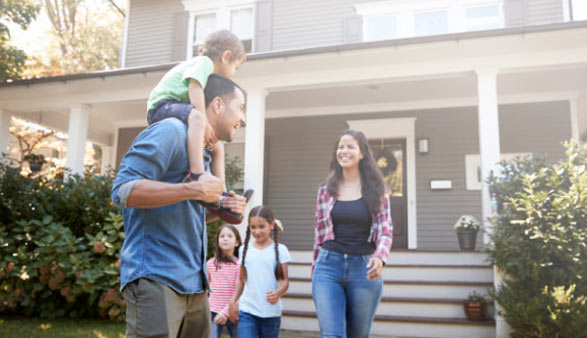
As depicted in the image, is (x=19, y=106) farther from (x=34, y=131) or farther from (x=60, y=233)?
(x=34, y=131)

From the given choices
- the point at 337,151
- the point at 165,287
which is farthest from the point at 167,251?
the point at 337,151

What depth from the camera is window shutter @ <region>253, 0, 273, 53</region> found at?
979 cm

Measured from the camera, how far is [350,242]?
109 inches

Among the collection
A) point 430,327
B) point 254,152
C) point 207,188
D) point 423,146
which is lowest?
point 430,327

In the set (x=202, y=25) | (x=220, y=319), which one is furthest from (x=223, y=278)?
(x=202, y=25)

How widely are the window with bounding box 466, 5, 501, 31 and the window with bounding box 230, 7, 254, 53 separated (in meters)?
4.39

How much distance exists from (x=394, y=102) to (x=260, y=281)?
5.93m

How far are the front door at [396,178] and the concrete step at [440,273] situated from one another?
2.62m

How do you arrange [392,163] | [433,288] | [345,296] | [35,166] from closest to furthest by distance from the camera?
[345,296] < [433,288] < [392,163] < [35,166]

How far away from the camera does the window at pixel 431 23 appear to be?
902 centimetres

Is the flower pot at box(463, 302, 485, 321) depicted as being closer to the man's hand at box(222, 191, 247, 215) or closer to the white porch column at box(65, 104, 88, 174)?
the man's hand at box(222, 191, 247, 215)

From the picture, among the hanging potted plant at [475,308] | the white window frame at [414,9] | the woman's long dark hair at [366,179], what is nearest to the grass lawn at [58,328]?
the woman's long dark hair at [366,179]

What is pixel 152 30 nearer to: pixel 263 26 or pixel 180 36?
pixel 180 36

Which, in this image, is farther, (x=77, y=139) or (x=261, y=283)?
(x=77, y=139)
